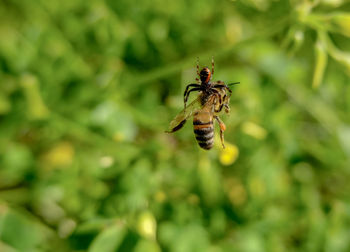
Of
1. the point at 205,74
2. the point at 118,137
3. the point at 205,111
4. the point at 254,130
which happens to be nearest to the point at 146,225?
the point at 118,137

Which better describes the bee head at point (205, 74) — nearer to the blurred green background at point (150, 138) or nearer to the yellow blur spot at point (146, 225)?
the blurred green background at point (150, 138)

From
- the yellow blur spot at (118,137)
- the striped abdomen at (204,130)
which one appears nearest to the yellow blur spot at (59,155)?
the yellow blur spot at (118,137)

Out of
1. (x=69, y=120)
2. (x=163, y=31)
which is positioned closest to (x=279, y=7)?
(x=163, y=31)

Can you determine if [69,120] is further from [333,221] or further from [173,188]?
[333,221]

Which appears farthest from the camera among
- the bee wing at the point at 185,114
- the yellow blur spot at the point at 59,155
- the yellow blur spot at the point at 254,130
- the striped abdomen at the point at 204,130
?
the yellow blur spot at the point at 59,155

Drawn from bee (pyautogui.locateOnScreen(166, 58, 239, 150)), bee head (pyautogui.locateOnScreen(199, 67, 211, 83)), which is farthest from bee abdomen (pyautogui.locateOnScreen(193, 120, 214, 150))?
bee head (pyautogui.locateOnScreen(199, 67, 211, 83))

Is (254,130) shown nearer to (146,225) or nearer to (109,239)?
(146,225)

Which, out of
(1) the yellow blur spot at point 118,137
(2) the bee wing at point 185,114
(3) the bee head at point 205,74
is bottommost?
(2) the bee wing at point 185,114
